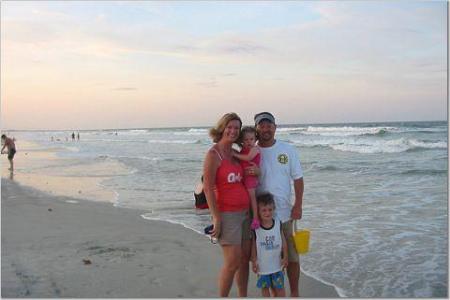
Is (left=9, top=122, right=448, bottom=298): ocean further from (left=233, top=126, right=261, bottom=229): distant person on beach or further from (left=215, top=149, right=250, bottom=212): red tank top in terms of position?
(left=215, top=149, right=250, bottom=212): red tank top

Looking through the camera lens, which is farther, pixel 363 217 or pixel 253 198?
pixel 363 217

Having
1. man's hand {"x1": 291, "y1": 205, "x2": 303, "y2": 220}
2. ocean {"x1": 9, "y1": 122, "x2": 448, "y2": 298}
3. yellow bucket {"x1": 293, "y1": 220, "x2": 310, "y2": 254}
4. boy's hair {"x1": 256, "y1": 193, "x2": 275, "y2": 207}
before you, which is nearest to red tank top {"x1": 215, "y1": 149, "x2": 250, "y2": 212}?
boy's hair {"x1": 256, "y1": 193, "x2": 275, "y2": 207}

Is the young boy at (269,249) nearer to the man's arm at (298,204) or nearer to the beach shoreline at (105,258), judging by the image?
the man's arm at (298,204)

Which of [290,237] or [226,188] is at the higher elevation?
[226,188]

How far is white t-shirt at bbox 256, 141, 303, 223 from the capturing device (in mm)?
4125

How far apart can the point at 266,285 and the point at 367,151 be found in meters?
23.7

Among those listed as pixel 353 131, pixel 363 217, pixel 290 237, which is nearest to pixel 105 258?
pixel 290 237

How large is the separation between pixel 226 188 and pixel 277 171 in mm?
545

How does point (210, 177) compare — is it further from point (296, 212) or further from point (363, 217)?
point (363, 217)

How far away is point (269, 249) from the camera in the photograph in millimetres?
4086

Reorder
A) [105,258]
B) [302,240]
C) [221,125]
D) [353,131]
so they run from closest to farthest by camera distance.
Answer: [221,125] → [302,240] → [105,258] → [353,131]

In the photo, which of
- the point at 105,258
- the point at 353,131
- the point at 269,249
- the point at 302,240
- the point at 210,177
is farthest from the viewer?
the point at 353,131

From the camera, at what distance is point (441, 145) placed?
26.9 meters

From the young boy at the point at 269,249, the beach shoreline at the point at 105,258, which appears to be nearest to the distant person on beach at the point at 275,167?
the young boy at the point at 269,249
